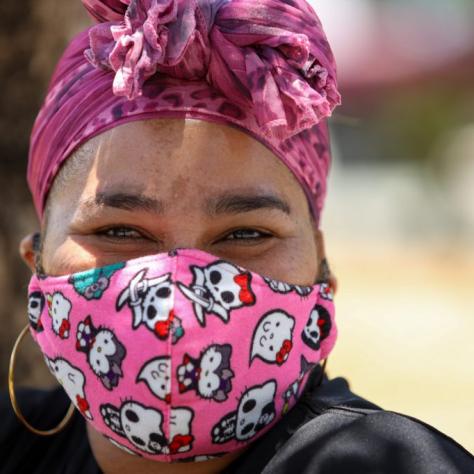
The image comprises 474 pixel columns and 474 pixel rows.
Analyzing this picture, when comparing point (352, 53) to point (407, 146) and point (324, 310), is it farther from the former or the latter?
point (324, 310)

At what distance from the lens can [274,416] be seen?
86.6 inches

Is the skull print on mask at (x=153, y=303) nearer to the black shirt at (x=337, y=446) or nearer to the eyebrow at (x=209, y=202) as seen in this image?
the eyebrow at (x=209, y=202)

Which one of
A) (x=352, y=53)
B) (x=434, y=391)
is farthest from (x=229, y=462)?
(x=352, y=53)

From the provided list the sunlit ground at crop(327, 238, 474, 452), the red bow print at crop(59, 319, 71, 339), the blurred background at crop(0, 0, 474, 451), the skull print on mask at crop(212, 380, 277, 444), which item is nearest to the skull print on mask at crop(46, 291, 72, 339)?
the red bow print at crop(59, 319, 71, 339)

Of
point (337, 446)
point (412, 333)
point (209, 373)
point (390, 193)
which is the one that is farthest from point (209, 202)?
point (390, 193)

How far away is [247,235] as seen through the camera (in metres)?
2.28

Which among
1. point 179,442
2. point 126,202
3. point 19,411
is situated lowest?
point 19,411

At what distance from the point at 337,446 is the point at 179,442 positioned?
382mm

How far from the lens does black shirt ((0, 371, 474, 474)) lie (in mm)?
1859

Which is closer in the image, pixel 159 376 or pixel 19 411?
pixel 159 376

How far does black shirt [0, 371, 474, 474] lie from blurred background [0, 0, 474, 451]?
47.1 inches

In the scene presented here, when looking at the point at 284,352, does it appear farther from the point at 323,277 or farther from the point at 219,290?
the point at 323,277

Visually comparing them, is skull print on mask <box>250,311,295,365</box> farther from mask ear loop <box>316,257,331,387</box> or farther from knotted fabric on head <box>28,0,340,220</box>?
knotted fabric on head <box>28,0,340,220</box>

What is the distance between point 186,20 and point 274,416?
3.15 ft
